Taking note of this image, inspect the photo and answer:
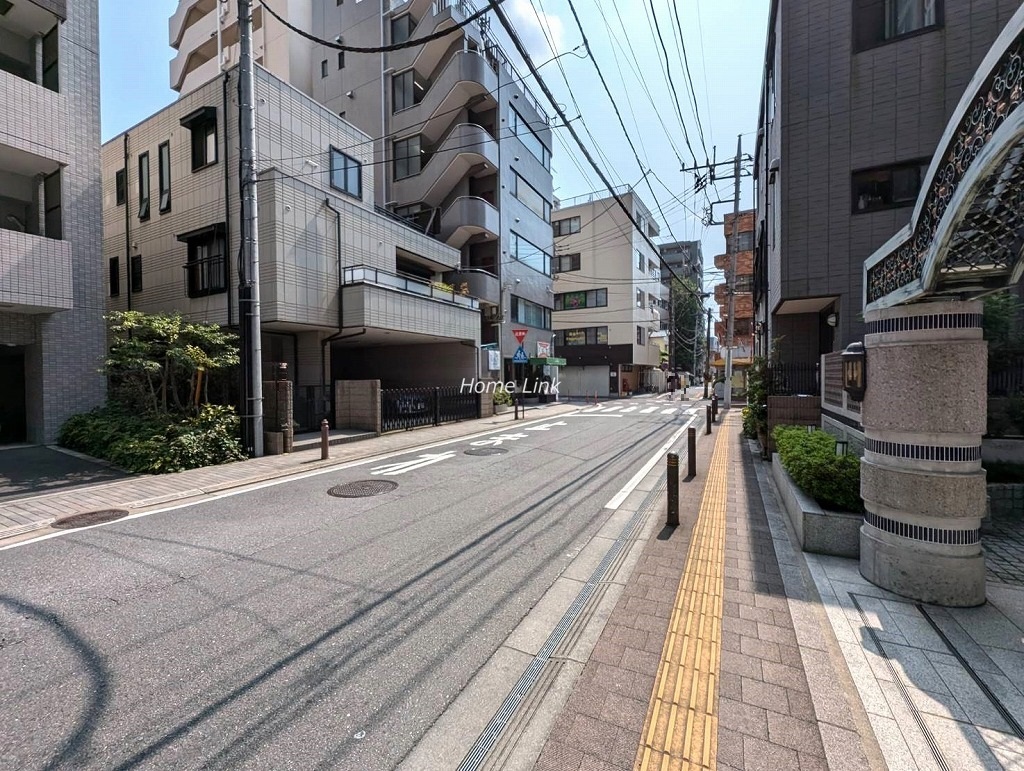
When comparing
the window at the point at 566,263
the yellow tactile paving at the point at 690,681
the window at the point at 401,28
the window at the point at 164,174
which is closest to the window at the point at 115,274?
the window at the point at 164,174

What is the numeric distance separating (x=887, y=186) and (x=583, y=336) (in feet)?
99.4

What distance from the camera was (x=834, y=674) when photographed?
285 centimetres

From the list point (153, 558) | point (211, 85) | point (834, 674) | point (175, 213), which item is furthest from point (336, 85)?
point (834, 674)

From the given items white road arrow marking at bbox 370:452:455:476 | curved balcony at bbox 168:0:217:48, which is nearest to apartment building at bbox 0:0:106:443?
white road arrow marking at bbox 370:452:455:476

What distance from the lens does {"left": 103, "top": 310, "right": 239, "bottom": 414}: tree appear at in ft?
31.0

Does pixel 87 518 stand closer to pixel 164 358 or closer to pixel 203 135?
pixel 164 358

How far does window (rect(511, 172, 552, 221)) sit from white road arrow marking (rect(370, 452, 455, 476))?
63.5ft

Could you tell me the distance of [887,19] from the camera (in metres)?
10.2

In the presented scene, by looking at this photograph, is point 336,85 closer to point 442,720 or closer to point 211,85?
point 211,85

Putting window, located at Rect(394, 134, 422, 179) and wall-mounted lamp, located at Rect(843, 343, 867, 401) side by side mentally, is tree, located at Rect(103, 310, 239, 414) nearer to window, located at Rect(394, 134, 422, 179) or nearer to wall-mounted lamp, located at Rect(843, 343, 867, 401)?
wall-mounted lamp, located at Rect(843, 343, 867, 401)

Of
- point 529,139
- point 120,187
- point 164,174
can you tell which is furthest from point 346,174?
point 529,139

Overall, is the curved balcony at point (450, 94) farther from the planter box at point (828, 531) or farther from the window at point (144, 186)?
the planter box at point (828, 531)

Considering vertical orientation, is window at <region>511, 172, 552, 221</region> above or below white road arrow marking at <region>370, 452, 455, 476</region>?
above

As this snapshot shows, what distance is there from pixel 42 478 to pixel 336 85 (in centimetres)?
2507
